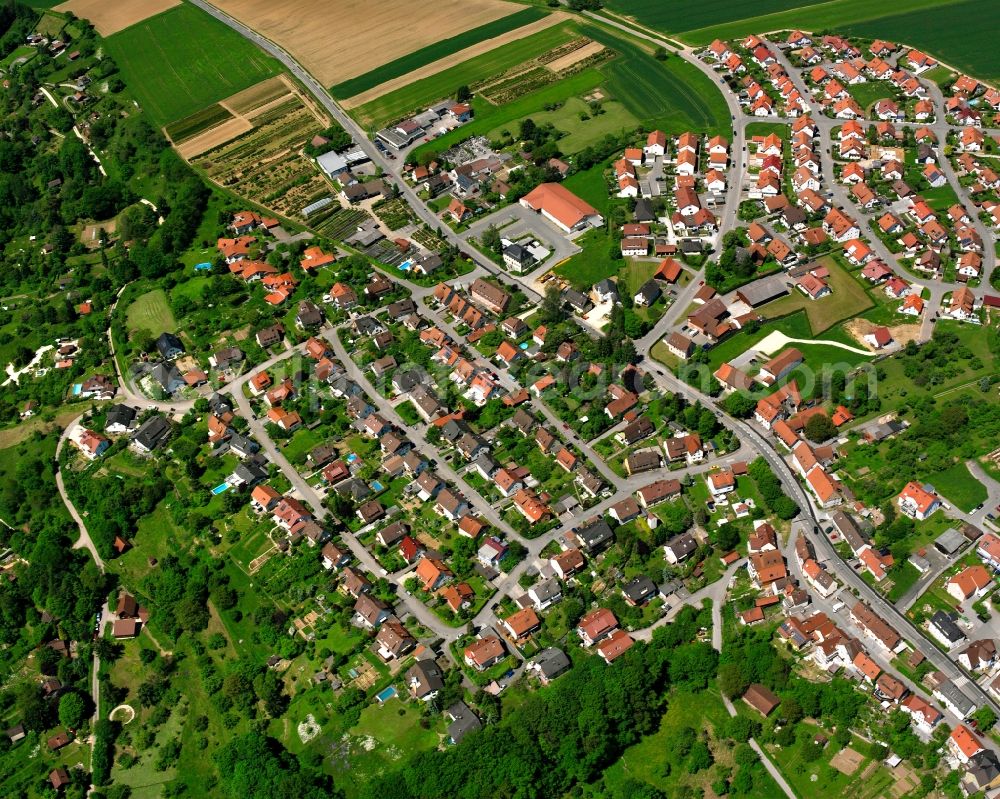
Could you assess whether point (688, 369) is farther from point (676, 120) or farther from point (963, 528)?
point (676, 120)

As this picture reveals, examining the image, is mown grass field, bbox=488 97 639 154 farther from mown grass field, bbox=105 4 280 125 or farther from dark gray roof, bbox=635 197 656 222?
mown grass field, bbox=105 4 280 125

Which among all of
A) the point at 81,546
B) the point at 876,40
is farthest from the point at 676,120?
the point at 81,546

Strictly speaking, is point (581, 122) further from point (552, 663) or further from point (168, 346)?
point (552, 663)

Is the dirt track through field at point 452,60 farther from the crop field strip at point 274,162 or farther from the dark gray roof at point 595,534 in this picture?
the dark gray roof at point 595,534

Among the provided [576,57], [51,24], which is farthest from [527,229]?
[51,24]

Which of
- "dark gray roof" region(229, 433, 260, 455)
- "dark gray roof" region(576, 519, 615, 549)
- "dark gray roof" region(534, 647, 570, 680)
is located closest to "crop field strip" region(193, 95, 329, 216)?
"dark gray roof" region(229, 433, 260, 455)

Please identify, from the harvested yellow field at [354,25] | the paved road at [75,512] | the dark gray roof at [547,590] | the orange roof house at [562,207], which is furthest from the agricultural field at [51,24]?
the dark gray roof at [547,590]
